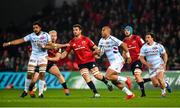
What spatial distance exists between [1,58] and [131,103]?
20.3 m

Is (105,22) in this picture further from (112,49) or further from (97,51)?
(112,49)

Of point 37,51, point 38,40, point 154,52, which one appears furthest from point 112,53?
point 37,51

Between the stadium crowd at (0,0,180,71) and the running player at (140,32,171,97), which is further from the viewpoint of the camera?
the stadium crowd at (0,0,180,71)

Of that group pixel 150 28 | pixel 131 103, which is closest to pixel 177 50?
pixel 150 28

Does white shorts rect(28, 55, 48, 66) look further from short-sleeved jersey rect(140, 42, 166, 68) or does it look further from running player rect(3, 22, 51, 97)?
short-sleeved jersey rect(140, 42, 166, 68)

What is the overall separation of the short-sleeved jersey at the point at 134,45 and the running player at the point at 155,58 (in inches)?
25.6

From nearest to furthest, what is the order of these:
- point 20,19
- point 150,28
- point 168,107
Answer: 1. point 168,107
2. point 150,28
3. point 20,19

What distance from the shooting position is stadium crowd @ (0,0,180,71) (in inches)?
1341

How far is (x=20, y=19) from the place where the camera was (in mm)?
44938

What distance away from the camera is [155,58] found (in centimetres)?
2353

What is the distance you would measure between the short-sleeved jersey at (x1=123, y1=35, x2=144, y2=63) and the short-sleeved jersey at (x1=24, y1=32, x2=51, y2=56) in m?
3.25

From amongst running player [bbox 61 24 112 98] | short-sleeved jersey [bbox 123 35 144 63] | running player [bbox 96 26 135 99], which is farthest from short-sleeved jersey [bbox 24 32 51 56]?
short-sleeved jersey [bbox 123 35 144 63]

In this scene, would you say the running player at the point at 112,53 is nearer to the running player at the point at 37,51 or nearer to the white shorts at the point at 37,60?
the running player at the point at 37,51

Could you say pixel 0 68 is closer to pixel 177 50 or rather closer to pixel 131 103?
pixel 177 50
